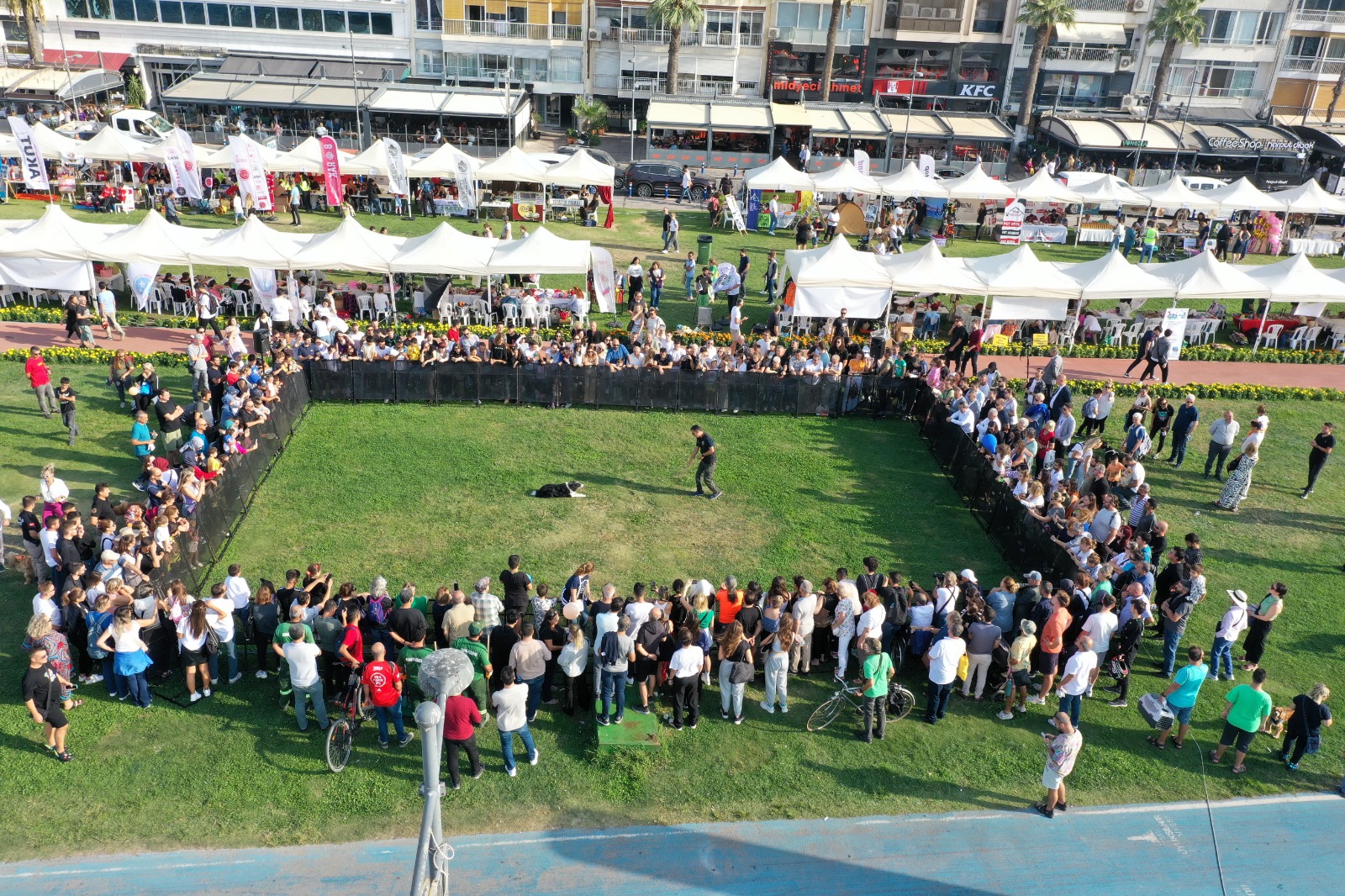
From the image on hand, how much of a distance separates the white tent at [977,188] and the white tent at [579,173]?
11.1m

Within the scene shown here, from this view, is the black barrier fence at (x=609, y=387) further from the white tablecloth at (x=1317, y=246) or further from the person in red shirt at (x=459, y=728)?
the white tablecloth at (x=1317, y=246)

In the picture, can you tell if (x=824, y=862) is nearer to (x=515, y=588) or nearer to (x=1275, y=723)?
(x=515, y=588)

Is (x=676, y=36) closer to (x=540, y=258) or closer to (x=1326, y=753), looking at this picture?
(x=540, y=258)

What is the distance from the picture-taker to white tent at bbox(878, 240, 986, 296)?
857 inches

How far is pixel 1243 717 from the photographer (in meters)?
10.0

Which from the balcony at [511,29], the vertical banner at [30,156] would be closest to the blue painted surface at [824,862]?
the vertical banner at [30,156]

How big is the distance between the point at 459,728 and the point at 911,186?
2654cm

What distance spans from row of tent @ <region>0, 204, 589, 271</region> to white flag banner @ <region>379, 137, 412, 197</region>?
26.0 feet

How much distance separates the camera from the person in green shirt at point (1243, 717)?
9.90 m

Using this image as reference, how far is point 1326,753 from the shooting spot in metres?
10.7

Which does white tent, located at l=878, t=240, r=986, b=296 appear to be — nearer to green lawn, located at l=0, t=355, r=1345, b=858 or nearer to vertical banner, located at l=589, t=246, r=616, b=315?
green lawn, located at l=0, t=355, r=1345, b=858

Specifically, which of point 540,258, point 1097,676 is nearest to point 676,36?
point 540,258

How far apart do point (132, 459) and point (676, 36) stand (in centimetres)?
3597

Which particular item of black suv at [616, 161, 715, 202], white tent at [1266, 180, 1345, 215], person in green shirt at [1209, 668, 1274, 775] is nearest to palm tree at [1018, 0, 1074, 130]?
white tent at [1266, 180, 1345, 215]
